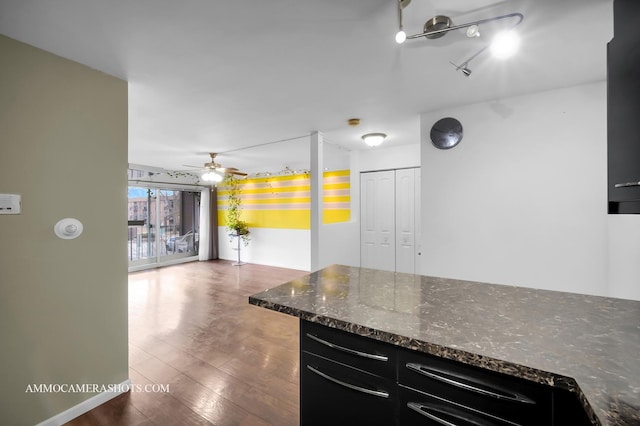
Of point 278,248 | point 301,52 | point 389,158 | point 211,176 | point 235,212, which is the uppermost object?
point 301,52

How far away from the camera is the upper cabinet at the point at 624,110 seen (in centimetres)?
94

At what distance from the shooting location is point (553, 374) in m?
0.70

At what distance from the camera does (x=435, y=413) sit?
908mm

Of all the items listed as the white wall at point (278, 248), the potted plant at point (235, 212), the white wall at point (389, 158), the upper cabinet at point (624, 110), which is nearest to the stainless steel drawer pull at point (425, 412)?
the upper cabinet at point (624, 110)

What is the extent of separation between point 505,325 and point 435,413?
416 mm

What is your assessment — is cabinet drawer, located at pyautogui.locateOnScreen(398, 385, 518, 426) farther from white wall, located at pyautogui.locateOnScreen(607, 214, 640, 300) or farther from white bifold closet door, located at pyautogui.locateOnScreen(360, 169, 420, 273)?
white bifold closet door, located at pyautogui.locateOnScreen(360, 169, 420, 273)

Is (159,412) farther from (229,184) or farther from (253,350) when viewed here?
(229,184)

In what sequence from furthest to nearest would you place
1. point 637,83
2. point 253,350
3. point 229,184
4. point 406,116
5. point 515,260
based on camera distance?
point 229,184, point 406,116, point 253,350, point 515,260, point 637,83

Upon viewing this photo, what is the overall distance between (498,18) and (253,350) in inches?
122

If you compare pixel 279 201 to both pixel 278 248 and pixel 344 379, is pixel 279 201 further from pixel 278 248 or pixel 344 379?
pixel 344 379

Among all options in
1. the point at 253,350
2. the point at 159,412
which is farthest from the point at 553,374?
the point at 253,350

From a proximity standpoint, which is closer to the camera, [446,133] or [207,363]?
[207,363]

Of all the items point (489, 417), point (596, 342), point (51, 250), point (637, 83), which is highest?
point (637, 83)

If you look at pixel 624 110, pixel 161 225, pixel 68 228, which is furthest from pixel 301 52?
pixel 161 225
